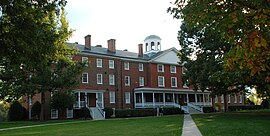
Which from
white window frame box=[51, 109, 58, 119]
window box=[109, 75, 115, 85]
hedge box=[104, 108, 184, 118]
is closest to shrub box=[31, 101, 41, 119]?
white window frame box=[51, 109, 58, 119]

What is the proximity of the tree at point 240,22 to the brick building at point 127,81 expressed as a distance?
32.7m

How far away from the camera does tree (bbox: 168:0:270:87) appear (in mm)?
5238

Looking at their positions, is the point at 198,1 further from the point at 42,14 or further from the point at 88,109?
the point at 88,109

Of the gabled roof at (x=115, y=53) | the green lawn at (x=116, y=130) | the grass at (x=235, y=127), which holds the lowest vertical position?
the green lawn at (x=116, y=130)

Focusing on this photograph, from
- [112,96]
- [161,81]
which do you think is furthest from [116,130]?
[161,81]

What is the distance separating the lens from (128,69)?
46156 millimetres

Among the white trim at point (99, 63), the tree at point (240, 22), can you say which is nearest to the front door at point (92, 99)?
the white trim at point (99, 63)

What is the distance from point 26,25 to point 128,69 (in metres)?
33.0

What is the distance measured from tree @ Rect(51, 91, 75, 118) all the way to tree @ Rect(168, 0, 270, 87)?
30.2 m

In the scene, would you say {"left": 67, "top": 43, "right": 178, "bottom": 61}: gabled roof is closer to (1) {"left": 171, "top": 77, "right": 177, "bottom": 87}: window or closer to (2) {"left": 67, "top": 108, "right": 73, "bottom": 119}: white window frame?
(1) {"left": 171, "top": 77, "right": 177, "bottom": 87}: window

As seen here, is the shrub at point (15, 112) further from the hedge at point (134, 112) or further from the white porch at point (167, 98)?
the white porch at point (167, 98)

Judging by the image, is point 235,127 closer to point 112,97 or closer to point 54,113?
point 54,113

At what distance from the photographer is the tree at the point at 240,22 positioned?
5238 millimetres

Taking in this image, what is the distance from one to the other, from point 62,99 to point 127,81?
500 inches
